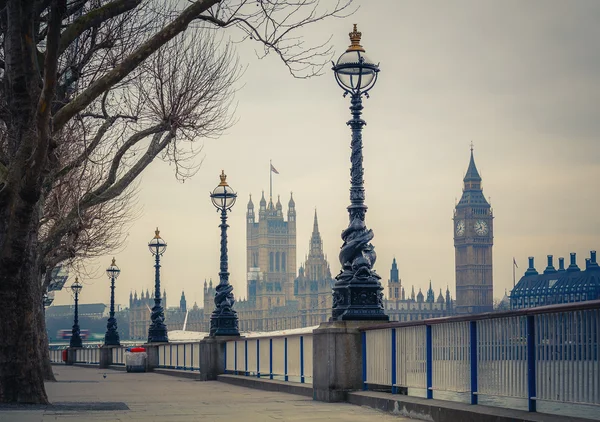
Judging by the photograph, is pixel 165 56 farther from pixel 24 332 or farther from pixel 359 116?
pixel 24 332

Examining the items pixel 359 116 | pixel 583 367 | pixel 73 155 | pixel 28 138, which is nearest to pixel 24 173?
pixel 28 138

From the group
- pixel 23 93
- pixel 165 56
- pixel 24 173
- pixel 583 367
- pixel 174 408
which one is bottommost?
pixel 174 408

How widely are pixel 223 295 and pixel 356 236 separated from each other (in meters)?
13.4

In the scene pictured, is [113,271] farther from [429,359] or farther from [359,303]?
[429,359]

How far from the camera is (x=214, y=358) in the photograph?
28109 millimetres

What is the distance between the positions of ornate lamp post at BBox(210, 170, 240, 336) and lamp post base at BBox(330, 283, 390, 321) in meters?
12.9

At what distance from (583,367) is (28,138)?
813 cm

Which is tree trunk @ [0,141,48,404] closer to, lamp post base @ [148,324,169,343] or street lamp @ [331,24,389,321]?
street lamp @ [331,24,389,321]

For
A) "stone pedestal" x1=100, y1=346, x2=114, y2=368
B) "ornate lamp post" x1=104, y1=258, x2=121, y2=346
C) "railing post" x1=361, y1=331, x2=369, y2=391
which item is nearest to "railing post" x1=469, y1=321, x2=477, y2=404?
"railing post" x1=361, y1=331, x2=369, y2=391

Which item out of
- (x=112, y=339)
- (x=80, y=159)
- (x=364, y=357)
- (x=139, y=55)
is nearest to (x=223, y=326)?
(x=80, y=159)

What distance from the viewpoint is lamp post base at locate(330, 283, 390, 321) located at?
620 inches

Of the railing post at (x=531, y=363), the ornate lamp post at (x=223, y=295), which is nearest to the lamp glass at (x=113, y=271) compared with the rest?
the ornate lamp post at (x=223, y=295)

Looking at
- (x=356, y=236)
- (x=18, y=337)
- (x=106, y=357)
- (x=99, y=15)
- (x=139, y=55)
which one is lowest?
(x=106, y=357)

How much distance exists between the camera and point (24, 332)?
15.0 m
